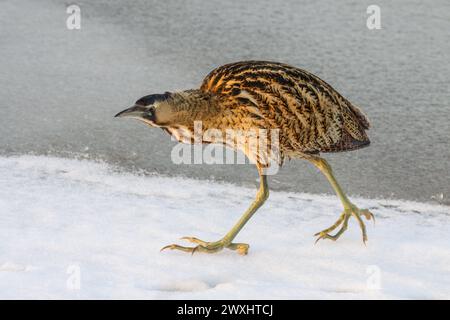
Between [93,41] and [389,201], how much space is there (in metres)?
3.10

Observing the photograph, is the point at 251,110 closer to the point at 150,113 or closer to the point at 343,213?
the point at 150,113

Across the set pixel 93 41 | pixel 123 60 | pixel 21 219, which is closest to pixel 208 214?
pixel 21 219

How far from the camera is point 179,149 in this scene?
17.7 ft

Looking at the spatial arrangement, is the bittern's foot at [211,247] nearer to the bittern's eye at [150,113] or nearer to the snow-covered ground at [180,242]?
the snow-covered ground at [180,242]

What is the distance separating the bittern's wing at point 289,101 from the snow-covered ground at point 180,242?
19.7 inches

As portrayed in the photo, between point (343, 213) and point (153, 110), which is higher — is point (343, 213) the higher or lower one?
the lower one

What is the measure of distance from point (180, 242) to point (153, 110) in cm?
64

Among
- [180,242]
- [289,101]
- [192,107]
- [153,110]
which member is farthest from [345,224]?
[153,110]

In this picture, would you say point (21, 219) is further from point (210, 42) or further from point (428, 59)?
point (428, 59)

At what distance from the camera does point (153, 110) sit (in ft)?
12.0

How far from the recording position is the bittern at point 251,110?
3699 mm

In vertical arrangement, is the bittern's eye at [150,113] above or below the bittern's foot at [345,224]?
above

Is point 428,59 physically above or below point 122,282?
above

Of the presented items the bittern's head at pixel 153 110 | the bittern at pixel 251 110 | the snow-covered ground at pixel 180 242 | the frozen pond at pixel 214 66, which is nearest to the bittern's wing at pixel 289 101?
the bittern at pixel 251 110
